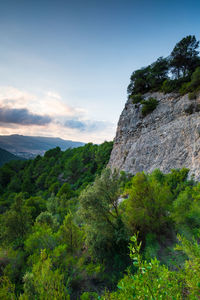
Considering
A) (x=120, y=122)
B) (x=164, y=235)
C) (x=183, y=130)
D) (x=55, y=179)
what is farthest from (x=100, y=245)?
(x=55, y=179)

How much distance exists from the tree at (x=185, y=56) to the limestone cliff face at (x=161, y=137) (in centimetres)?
587

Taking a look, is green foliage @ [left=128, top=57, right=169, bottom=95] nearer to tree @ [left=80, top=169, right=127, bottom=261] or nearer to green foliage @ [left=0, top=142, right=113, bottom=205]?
green foliage @ [left=0, top=142, right=113, bottom=205]

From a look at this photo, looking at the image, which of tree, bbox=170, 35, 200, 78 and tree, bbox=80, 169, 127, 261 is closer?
tree, bbox=80, 169, 127, 261

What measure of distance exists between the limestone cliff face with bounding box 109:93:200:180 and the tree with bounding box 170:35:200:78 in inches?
231

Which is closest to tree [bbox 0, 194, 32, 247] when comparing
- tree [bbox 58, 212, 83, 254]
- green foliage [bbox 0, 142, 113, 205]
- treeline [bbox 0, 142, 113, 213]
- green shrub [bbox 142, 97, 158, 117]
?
tree [bbox 58, 212, 83, 254]

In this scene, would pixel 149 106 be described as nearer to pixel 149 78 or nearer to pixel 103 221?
pixel 149 78

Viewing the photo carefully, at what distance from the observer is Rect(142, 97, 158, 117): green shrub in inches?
977

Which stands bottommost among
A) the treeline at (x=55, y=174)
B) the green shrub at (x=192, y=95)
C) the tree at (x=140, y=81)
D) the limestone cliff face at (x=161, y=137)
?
the treeline at (x=55, y=174)

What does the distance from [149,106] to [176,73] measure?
8.61m

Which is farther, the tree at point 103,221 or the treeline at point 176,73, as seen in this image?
the treeline at point 176,73

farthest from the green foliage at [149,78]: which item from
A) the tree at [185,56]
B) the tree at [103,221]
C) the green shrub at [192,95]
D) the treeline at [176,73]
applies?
the tree at [103,221]

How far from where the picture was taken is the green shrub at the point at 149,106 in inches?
977

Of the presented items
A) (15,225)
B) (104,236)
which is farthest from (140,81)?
(15,225)

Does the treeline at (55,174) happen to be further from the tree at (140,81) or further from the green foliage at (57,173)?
the tree at (140,81)
